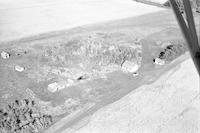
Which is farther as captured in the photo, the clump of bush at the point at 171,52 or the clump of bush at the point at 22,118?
the clump of bush at the point at 171,52

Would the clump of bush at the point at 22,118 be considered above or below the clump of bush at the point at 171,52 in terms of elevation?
above

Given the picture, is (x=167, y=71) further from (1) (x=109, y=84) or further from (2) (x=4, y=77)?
(2) (x=4, y=77)

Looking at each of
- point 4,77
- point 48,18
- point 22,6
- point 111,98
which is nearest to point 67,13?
point 48,18

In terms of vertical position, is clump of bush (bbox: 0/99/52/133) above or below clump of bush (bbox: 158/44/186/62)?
above

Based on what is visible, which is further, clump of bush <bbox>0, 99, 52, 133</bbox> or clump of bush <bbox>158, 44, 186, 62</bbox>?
clump of bush <bbox>158, 44, 186, 62</bbox>
